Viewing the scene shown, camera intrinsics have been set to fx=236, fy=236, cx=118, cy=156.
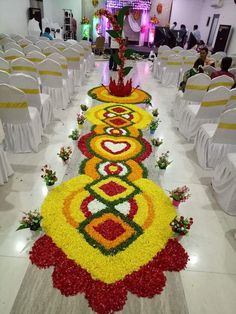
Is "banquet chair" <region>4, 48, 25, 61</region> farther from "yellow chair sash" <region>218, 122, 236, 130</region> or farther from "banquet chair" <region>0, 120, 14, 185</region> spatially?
"yellow chair sash" <region>218, 122, 236, 130</region>

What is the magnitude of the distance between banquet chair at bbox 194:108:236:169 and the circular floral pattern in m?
2.38

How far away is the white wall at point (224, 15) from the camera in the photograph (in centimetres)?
930

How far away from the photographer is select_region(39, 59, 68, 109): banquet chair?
4.32 m

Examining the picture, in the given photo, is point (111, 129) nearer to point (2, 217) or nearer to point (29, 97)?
point (29, 97)

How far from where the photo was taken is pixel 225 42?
9.43 m

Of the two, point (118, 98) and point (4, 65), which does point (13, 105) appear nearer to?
point (4, 65)

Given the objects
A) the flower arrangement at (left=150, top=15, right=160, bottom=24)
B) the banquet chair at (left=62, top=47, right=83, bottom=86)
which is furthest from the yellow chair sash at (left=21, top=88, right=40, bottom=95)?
the flower arrangement at (left=150, top=15, right=160, bottom=24)

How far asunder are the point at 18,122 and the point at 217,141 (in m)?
2.67

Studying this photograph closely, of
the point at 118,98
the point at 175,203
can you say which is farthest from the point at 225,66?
the point at 175,203

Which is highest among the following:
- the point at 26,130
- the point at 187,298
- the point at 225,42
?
the point at 225,42

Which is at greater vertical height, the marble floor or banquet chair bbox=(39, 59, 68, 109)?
banquet chair bbox=(39, 59, 68, 109)

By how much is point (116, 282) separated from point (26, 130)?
7.58ft

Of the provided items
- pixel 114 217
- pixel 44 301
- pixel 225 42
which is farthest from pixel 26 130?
pixel 225 42

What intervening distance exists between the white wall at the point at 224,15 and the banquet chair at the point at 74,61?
20.7ft
